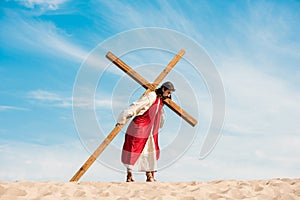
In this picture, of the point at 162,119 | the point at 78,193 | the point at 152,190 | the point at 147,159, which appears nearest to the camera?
the point at 78,193

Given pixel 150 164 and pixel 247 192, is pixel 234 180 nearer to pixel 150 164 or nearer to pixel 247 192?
pixel 247 192

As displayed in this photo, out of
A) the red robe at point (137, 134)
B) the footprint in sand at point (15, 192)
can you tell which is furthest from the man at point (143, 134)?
the footprint in sand at point (15, 192)

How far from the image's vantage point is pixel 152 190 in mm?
6594

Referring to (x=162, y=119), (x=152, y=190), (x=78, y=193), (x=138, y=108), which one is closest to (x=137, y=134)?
(x=138, y=108)

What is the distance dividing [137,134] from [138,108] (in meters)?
0.51

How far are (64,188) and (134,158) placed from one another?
1.64 metres

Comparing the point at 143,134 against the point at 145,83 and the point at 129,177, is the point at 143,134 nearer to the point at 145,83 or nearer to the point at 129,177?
the point at 129,177

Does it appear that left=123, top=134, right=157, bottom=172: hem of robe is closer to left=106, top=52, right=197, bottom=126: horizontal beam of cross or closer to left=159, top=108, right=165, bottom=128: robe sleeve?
left=159, top=108, right=165, bottom=128: robe sleeve

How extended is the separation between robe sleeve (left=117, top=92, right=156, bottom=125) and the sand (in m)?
1.24

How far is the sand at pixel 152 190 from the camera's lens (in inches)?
247

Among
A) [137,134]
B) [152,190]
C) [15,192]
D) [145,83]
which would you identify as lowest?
[15,192]

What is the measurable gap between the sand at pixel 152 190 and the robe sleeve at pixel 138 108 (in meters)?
1.24

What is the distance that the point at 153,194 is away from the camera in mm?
6430

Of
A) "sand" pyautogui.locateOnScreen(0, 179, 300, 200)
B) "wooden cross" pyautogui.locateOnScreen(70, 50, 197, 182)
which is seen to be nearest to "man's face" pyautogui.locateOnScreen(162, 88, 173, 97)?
"wooden cross" pyautogui.locateOnScreen(70, 50, 197, 182)
